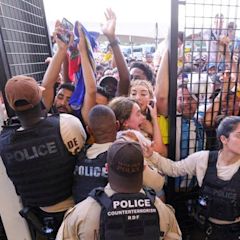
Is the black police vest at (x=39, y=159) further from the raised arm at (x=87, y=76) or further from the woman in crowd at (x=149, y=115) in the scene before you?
the woman in crowd at (x=149, y=115)

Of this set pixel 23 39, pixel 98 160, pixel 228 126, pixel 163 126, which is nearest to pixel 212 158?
pixel 228 126

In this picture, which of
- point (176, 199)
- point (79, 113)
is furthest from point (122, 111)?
point (176, 199)

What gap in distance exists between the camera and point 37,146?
3.73ft

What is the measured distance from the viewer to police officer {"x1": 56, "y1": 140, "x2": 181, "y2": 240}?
85 centimetres

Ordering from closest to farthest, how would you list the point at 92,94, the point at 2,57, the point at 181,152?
the point at 2,57 → the point at 92,94 → the point at 181,152

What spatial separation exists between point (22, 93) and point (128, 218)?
67cm

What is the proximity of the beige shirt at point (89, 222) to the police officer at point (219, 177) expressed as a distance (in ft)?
1.44

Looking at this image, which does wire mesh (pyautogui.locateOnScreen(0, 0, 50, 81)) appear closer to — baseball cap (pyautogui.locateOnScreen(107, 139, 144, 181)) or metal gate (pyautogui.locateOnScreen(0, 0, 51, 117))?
metal gate (pyautogui.locateOnScreen(0, 0, 51, 117))

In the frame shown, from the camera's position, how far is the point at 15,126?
1196mm

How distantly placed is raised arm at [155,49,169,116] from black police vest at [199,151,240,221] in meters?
0.39

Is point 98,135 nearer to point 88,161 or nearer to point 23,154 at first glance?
point 88,161

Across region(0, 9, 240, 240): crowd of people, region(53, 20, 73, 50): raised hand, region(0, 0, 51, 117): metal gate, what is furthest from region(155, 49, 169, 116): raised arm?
region(0, 0, 51, 117): metal gate

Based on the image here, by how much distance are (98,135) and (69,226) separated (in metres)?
0.40

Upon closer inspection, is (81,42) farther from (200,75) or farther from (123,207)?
(123,207)
